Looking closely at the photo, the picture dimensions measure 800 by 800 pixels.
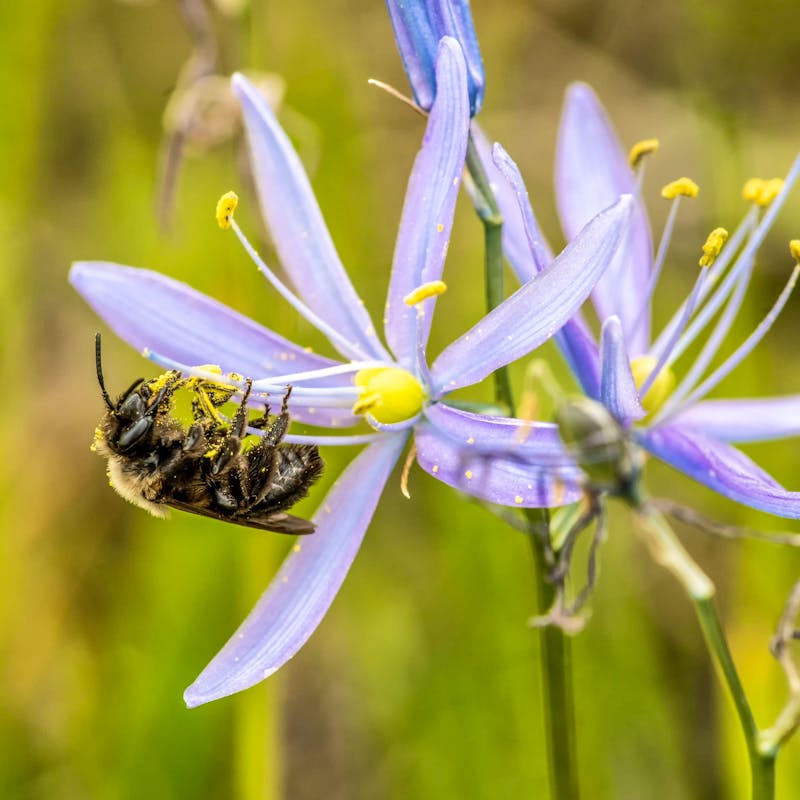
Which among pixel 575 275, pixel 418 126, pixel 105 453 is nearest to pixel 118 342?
pixel 418 126

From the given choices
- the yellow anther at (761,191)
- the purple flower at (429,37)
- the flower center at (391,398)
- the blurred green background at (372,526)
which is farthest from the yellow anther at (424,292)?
the blurred green background at (372,526)

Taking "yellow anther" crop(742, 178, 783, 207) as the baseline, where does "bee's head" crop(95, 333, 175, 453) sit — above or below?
below

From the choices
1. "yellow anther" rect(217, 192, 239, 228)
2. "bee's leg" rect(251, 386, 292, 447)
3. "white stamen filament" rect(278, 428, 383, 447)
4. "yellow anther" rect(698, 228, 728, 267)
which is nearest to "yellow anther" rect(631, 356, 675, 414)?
"yellow anther" rect(698, 228, 728, 267)

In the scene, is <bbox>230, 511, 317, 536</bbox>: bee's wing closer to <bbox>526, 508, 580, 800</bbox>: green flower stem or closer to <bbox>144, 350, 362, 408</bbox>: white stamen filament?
<bbox>144, 350, 362, 408</bbox>: white stamen filament

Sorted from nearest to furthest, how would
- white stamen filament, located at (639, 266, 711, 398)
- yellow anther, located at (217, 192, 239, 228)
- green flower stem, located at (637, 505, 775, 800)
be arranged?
green flower stem, located at (637, 505, 775, 800) → white stamen filament, located at (639, 266, 711, 398) → yellow anther, located at (217, 192, 239, 228)

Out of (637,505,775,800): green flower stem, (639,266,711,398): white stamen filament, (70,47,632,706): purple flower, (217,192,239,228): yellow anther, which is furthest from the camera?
(217,192,239,228): yellow anther

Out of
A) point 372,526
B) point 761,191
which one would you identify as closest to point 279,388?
point 761,191

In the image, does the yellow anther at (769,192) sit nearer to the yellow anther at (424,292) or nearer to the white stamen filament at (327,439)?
the yellow anther at (424,292)

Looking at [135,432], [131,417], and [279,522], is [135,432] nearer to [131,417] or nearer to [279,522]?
[131,417]
